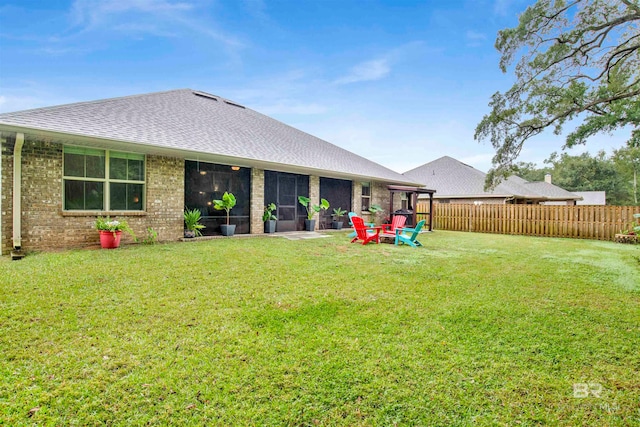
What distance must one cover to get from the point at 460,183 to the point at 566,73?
11300mm

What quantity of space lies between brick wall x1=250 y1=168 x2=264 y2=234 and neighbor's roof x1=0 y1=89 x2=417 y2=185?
46cm

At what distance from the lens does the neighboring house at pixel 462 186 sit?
19.5m

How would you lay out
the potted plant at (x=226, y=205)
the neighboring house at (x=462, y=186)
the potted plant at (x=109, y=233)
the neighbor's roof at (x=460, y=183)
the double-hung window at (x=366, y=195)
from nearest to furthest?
the potted plant at (x=109, y=233) < the potted plant at (x=226, y=205) < the double-hung window at (x=366, y=195) < the neighboring house at (x=462, y=186) < the neighbor's roof at (x=460, y=183)

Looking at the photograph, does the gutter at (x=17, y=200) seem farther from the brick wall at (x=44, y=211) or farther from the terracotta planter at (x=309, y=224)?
the terracotta planter at (x=309, y=224)

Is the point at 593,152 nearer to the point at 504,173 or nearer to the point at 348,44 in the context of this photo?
the point at 504,173

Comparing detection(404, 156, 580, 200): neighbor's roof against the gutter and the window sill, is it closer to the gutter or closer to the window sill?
the window sill

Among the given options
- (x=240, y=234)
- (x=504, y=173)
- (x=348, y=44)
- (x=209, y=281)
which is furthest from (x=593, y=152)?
(x=209, y=281)

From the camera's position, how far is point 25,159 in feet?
22.2

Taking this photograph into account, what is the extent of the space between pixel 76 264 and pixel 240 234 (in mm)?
5416

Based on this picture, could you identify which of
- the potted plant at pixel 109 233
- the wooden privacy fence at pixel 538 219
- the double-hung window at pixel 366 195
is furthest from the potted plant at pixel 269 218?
the wooden privacy fence at pixel 538 219

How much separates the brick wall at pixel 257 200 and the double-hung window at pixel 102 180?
3.59m

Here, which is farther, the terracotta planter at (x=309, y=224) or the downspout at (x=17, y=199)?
the terracotta planter at (x=309, y=224)

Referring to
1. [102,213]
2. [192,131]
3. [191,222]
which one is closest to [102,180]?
[102,213]

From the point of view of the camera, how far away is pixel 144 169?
843 centimetres
